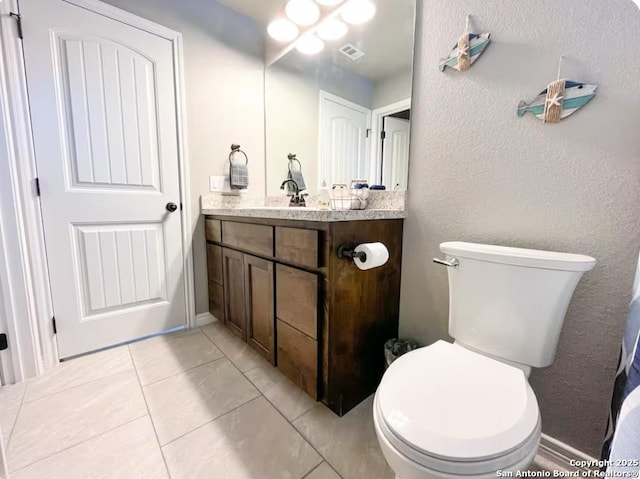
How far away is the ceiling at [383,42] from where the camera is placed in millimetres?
Answer: 1277

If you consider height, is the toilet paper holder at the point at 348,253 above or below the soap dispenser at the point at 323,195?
below

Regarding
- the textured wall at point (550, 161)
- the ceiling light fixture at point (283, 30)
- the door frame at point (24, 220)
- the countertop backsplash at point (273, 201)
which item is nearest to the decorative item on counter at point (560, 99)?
the textured wall at point (550, 161)

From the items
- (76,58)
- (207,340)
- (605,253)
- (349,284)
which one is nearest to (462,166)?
(605,253)

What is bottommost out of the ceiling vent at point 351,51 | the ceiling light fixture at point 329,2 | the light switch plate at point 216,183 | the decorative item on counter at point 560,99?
the light switch plate at point 216,183

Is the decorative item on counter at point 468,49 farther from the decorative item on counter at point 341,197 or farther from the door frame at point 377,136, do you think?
the decorative item on counter at point 341,197

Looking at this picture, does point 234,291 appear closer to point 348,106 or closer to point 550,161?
point 348,106

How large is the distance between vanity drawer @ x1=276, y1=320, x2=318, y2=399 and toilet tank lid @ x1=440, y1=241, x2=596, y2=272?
0.65m

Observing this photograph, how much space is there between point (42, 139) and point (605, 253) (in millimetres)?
2373

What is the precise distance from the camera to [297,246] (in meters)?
A: 1.12

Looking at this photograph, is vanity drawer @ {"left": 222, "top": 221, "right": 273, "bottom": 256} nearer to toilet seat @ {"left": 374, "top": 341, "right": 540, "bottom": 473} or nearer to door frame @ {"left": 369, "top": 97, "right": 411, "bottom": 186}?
door frame @ {"left": 369, "top": 97, "right": 411, "bottom": 186}

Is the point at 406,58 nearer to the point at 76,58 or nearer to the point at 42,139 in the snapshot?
the point at 76,58

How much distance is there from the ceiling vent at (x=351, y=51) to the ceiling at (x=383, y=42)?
0.6 inches

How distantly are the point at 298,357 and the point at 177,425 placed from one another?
535 mm

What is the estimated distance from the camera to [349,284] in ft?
3.59
